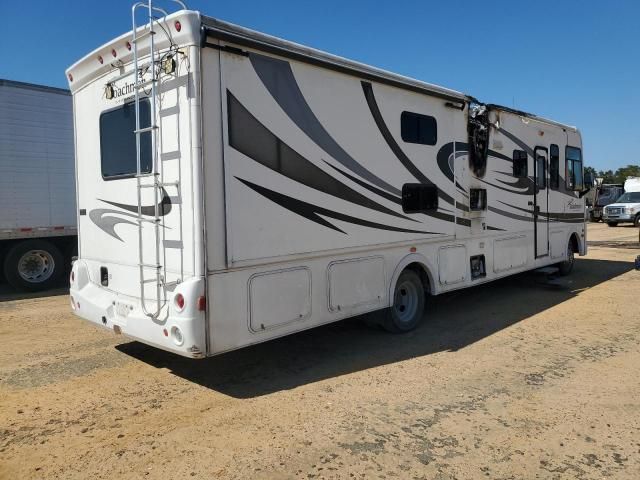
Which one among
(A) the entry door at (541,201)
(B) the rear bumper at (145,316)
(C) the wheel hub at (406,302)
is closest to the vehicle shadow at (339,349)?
(C) the wheel hub at (406,302)

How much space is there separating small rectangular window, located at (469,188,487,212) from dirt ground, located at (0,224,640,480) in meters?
1.59

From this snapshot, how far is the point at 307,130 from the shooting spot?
5.07 metres

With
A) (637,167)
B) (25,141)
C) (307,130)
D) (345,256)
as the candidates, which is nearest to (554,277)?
(345,256)

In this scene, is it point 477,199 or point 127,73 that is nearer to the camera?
point 127,73

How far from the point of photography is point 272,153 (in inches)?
187

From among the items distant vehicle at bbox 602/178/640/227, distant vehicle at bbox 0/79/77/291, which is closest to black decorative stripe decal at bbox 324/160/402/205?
distant vehicle at bbox 0/79/77/291

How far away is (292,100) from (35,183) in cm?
643

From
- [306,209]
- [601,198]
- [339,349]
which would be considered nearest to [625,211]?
[601,198]

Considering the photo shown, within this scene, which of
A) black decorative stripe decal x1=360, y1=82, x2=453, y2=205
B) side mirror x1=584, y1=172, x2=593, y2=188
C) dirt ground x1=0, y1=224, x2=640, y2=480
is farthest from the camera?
side mirror x1=584, y1=172, x2=593, y2=188

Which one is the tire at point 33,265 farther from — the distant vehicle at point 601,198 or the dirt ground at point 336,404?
the distant vehicle at point 601,198

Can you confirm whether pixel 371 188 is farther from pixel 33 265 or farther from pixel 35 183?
pixel 33 265

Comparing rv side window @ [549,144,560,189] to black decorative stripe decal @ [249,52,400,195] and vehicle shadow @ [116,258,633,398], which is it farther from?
black decorative stripe decal @ [249,52,400,195]

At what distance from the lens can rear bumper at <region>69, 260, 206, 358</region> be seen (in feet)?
13.7

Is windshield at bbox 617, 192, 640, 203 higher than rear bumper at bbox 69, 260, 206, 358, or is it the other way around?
windshield at bbox 617, 192, 640, 203
